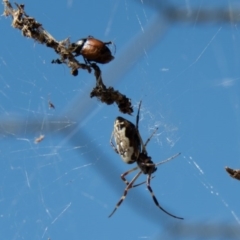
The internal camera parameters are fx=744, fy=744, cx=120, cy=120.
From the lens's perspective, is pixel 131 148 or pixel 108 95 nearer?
pixel 108 95

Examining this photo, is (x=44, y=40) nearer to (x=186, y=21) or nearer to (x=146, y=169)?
(x=146, y=169)

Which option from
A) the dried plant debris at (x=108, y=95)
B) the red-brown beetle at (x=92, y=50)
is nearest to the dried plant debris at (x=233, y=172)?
the dried plant debris at (x=108, y=95)

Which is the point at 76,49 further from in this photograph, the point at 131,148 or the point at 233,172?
the point at 233,172

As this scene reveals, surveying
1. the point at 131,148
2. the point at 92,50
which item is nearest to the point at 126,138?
the point at 131,148

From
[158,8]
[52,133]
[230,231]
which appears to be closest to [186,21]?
[158,8]

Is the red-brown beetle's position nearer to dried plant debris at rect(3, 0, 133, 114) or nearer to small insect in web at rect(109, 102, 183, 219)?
dried plant debris at rect(3, 0, 133, 114)

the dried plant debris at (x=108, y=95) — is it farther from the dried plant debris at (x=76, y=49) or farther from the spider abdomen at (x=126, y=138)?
the spider abdomen at (x=126, y=138)
